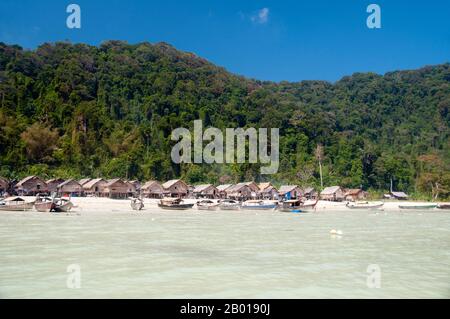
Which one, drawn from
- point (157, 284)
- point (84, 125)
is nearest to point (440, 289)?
point (157, 284)

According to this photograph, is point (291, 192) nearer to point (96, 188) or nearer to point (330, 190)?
point (330, 190)

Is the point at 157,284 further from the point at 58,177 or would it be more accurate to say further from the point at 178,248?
the point at 58,177

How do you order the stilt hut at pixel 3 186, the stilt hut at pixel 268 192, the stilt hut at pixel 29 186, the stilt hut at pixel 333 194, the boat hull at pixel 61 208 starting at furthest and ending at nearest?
the stilt hut at pixel 333 194, the stilt hut at pixel 268 192, the stilt hut at pixel 29 186, the stilt hut at pixel 3 186, the boat hull at pixel 61 208

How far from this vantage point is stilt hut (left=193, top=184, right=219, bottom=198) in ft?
193

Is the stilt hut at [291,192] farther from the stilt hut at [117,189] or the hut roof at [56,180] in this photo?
the hut roof at [56,180]

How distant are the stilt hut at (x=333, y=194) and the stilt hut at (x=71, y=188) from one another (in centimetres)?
3253

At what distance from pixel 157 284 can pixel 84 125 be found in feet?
218

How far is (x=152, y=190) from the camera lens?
2226 inches

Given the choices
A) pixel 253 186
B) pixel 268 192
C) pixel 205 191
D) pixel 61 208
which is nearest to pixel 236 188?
pixel 253 186

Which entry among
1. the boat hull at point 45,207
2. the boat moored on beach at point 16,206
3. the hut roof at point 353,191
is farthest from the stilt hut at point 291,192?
the boat moored on beach at point 16,206

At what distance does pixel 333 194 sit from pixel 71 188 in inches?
1344

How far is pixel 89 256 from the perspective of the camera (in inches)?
526

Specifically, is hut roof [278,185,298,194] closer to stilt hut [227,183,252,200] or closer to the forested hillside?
stilt hut [227,183,252,200]

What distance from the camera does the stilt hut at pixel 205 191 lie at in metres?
58.9
